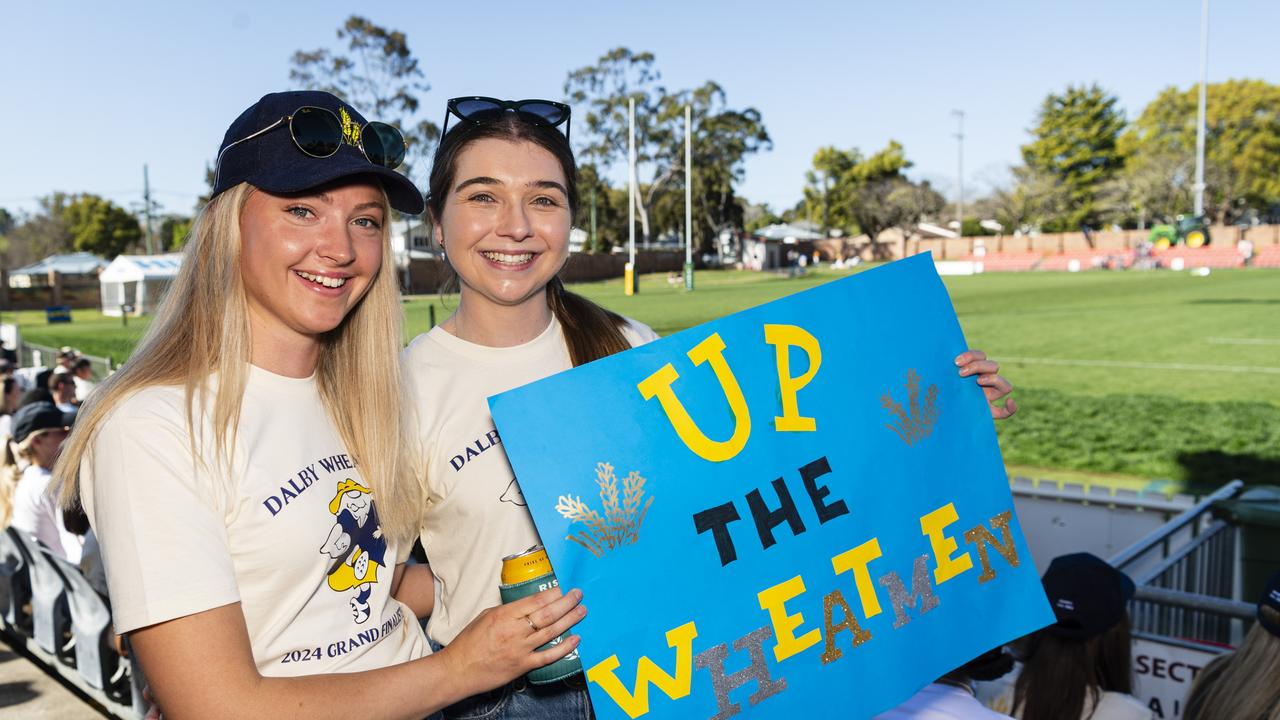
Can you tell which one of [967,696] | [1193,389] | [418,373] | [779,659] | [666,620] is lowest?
[1193,389]

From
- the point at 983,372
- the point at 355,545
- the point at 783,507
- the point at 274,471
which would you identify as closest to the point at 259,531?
the point at 274,471

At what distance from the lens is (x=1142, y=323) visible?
23.0 metres

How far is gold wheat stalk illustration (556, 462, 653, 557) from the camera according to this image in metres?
1.80

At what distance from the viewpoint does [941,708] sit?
2098 mm

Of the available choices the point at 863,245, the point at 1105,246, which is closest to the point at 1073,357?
the point at 1105,246

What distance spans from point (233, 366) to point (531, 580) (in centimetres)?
66

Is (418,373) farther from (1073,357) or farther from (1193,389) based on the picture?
(1073,357)

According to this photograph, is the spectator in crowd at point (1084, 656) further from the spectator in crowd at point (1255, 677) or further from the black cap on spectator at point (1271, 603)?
the black cap on spectator at point (1271, 603)

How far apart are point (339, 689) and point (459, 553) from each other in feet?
2.03

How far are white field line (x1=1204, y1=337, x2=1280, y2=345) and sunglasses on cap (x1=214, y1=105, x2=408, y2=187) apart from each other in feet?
70.1

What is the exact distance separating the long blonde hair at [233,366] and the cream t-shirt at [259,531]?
Answer: 0.04 metres

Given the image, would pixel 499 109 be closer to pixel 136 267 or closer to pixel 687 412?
pixel 687 412

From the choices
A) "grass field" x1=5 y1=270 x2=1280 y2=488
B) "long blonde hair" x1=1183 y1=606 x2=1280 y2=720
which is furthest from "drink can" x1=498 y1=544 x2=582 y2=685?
"long blonde hair" x1=1183 y1=606 x2=1280 y2=720

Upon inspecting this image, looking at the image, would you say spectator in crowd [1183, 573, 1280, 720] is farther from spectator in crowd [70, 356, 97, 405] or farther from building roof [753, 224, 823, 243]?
building roof [753, 224, 823, 243]
